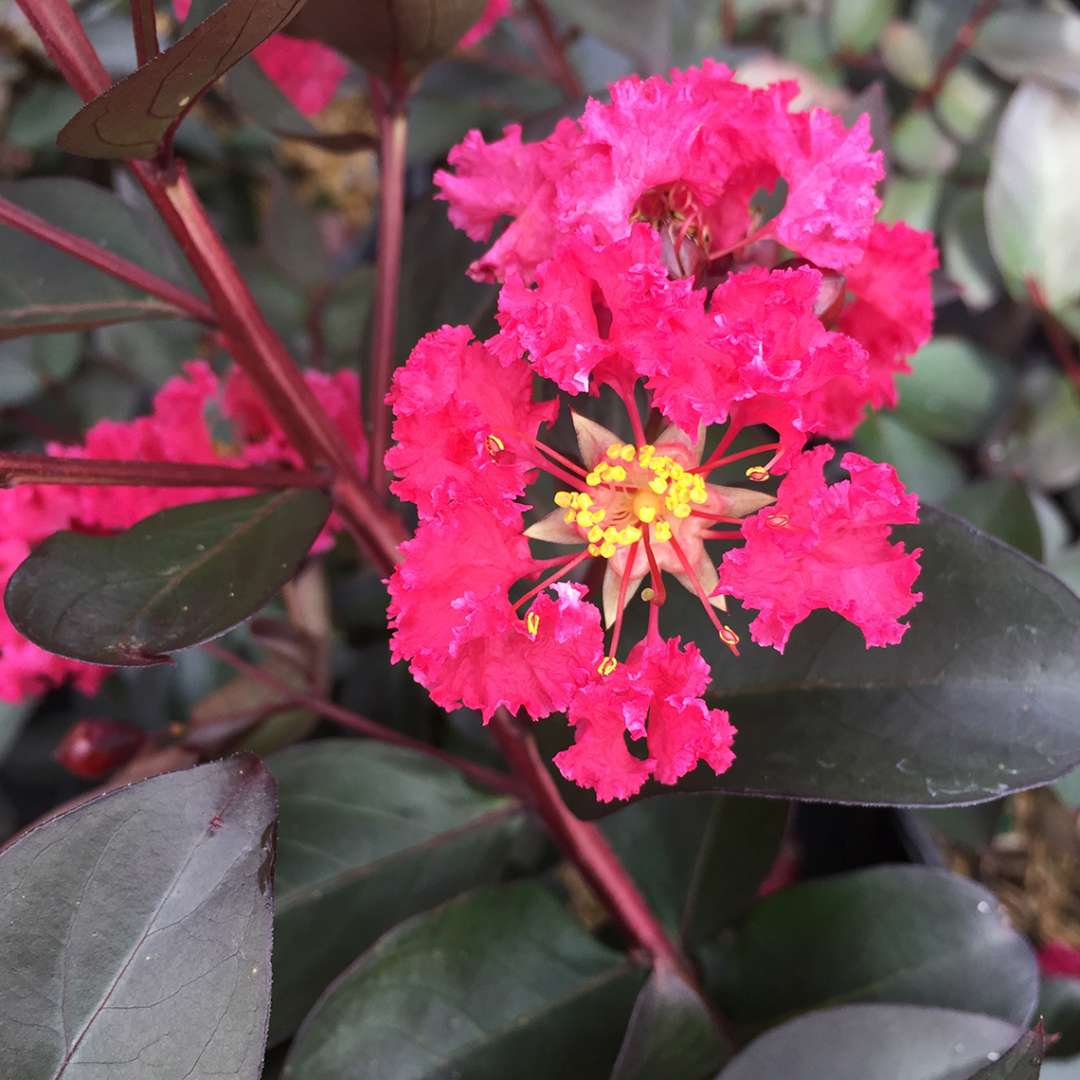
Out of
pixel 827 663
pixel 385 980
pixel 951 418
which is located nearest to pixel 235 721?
pixel 385 980

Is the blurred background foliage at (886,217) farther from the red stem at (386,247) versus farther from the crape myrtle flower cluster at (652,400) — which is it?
the crape myrtle flower cluster at (652,400)

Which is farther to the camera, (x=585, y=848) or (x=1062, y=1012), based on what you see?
(x=1062, y=1012)

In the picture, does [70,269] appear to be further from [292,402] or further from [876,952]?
[876,952]

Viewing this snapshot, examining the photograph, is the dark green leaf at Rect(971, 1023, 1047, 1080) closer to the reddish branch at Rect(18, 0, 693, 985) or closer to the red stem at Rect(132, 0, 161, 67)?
the reddish branch at Rect(18, 0, 693, 985)

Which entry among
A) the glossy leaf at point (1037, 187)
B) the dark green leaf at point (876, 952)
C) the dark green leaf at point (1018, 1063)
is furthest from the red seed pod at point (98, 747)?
the glossy leaf at point (1037, 187)

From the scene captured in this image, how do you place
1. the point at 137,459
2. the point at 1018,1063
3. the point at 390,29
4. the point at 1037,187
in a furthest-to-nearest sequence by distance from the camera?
the point at 1037,187, the point at 137,459, the point at 390,29, the point at 1018,1063

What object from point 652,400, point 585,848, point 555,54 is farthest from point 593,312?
point 555,54
